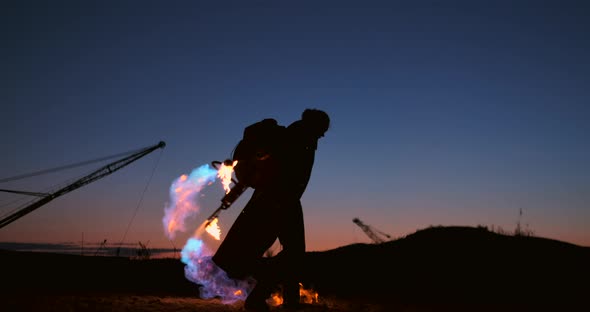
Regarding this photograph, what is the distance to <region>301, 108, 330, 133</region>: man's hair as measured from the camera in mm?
8031

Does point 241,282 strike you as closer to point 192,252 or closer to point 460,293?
point 192,252

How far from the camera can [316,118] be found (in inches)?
316

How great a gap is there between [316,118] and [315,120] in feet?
0.14

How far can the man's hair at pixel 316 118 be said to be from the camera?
8.03 metres

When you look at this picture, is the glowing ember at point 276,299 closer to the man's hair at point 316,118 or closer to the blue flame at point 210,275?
the blue flame at point 210,275

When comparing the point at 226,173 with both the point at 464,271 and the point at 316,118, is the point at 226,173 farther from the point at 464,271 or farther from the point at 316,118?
the point at 464,271

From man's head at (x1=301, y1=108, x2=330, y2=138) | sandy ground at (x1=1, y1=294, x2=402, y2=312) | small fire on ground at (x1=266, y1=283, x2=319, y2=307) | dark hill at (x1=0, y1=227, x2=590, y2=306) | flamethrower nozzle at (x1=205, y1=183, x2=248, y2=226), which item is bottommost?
sandy ground at (x1=1, y1=294, x2=402, y2=312)

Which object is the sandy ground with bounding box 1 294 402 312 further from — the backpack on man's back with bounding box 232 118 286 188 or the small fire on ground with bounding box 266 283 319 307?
the backpack on man's back with bounding box 232 118 286 188

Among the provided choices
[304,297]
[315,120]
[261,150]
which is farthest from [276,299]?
[315,120]

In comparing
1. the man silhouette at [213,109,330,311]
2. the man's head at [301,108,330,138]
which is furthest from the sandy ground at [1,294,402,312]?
the man's head at [301,108,330,138]

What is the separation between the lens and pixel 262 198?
777 cm

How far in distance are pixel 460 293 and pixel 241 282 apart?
4797 millimetres

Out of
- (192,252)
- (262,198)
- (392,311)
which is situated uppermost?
(262,198)

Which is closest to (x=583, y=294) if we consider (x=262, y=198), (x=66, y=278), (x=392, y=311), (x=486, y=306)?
(x=486, y=306)
